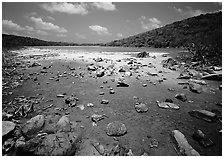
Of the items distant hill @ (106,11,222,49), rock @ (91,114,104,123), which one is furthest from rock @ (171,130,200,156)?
distant hill @ (106,11,222,49)

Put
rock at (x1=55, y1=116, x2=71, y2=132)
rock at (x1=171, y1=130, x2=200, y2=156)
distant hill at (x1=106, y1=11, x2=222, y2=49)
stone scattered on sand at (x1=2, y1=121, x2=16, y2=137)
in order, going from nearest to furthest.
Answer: rock at (x1=171, y1=130, x2=200, y2=156), stone scattered on sand at (x1=2, y1=121, x2=16, y2=137), rock at (x1=55, y1=116, x2=71, y2=132), distant hill at (x1=106, y1=11, x2=222, y2=49)

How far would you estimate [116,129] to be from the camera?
142 inches

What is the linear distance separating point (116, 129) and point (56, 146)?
136cm

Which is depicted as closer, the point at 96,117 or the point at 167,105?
the point at 96,117

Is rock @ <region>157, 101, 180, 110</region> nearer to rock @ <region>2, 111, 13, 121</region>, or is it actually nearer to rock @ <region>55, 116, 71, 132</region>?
rock @ <region>55, 116, 71, 132</region>

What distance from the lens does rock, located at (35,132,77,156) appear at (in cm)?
276

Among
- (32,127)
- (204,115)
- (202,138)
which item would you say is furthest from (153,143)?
(32,127)

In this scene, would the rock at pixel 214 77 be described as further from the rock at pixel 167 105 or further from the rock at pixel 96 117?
the rock at pixel 96 117

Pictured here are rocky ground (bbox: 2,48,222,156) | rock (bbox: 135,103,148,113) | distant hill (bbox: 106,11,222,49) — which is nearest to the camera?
rocky ground (bbox: 2,48,222,156)

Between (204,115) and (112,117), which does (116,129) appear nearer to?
(112,117)

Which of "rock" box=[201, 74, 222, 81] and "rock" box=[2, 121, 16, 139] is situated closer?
"rock" box=[2, 121, 16, 139]

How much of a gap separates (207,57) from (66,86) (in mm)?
10560

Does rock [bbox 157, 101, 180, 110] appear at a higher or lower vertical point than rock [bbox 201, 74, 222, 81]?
lower

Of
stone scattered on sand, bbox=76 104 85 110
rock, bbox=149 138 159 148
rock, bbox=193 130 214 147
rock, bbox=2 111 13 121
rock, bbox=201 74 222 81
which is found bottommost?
rock, bbox=149 138 159 148
